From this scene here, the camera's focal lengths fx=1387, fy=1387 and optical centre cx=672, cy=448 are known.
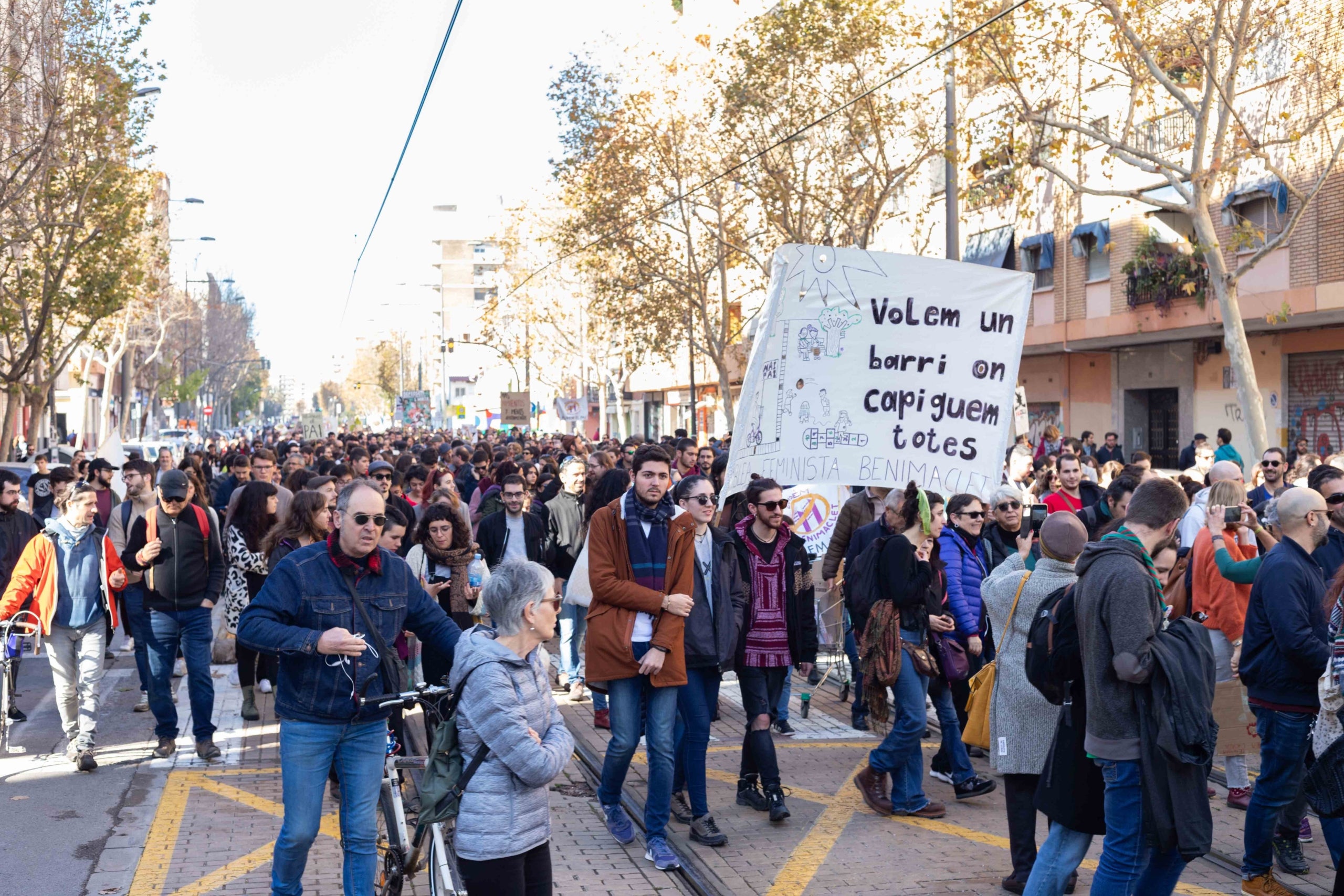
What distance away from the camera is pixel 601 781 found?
704 cm

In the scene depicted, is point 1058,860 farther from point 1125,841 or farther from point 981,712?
point 981,712

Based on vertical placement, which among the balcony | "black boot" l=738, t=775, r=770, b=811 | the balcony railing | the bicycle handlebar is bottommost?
"black boot" l=738, t=775, r=770, b=811

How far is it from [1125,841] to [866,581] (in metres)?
2.71

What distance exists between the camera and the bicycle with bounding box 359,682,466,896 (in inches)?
184

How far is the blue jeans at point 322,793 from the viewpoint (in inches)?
200

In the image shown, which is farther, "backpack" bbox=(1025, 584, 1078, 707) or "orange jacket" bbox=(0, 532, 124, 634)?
"orange jacket" bbox=(0, 532, 124, 634)

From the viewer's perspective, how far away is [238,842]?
6.94m

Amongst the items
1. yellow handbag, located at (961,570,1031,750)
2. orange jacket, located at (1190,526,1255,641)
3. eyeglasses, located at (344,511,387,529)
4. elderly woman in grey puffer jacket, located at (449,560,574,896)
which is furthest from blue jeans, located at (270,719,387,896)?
orange jacket, located at (1190,526,1255,641)

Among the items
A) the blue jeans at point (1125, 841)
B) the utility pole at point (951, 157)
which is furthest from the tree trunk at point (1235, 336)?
the blue jeans at point (1125, 841)

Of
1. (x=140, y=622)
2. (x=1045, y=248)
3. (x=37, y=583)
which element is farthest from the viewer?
(x=1045, y=248)

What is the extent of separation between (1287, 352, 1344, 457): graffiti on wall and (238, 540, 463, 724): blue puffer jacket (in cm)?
2121

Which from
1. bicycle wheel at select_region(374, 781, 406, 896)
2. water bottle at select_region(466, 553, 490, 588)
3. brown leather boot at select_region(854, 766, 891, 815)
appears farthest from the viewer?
water bottle at select_region(466, 553, 490, 588)

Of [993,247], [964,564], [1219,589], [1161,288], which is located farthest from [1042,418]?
[964,564]

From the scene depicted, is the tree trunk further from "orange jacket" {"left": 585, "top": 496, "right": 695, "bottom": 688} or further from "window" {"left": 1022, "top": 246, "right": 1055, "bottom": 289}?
"window" {"left": 1022, "top": 246, "right": 1055, "bottom": 289}
